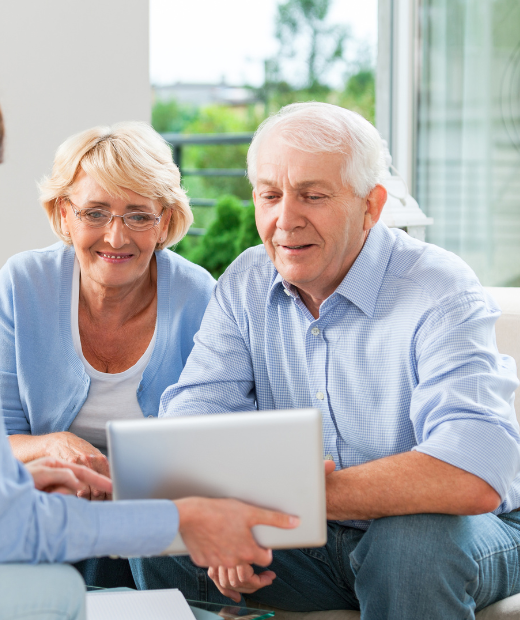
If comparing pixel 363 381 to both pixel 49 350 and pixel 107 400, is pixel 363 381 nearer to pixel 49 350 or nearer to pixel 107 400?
pixel 107 400

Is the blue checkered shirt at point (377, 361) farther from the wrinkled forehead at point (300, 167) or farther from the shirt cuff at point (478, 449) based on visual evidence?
the wrinkled forehead at point (300, 167)

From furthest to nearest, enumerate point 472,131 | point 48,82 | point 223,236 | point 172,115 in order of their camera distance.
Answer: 1. point 172,115
2. point 223,236
3. point 472,131
4. point 48,82

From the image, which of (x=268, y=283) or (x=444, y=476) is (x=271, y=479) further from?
(x=268, y=283)

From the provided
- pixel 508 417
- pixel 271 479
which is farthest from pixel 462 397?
pixel 271 479

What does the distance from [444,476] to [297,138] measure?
773mm

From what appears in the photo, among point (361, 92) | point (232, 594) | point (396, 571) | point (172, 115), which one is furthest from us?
point (172, 115)

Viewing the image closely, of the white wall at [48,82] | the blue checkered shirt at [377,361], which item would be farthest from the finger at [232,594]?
the white wall at [48,82]

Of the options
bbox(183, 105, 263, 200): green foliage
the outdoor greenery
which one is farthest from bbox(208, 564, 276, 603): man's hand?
bbox(183, 105, 263, 200): green foliage

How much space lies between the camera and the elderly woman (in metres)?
1.97

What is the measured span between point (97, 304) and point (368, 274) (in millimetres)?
796

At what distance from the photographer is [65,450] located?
6.03 ft

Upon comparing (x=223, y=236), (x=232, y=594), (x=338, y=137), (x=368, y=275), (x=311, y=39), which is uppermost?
(x=311, y=39)

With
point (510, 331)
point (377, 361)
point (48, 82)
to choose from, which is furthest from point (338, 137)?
point (48, 82)

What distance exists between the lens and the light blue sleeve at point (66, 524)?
103 cm
